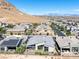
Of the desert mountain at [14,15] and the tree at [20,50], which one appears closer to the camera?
the tree at [20,50]

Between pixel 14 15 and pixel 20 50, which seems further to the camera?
pixel 14 15

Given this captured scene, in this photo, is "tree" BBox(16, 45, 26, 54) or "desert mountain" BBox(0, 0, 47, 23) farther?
"desert mountain" BBox(0, 0, 47, 23)

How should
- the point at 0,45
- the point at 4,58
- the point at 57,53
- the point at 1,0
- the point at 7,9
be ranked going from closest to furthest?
the point at 4,58 < the point at 57,53 < the point at 0,45 < the point at 7,9 < the point at 1,0

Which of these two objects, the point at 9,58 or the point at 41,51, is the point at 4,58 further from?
the point at 41,51

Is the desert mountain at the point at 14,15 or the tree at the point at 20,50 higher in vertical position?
the desert mountain at the point at 14,15

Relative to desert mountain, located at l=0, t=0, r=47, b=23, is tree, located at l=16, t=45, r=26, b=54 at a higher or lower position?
lower

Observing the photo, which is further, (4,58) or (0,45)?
(0,45)

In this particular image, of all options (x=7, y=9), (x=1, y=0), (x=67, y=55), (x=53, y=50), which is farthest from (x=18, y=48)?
(x=1, y=0)

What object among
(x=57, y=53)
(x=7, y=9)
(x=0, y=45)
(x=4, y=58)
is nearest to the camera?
(x=4, y=58)

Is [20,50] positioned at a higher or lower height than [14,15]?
lower

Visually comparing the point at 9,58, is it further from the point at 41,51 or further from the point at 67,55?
the point at 67,55

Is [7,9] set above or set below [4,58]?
above
